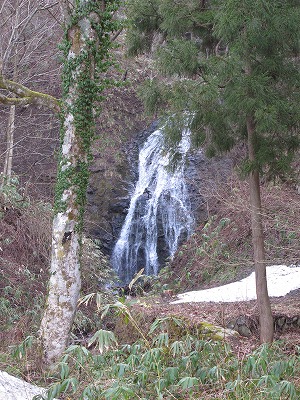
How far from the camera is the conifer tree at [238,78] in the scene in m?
6.70

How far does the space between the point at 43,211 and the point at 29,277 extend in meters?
1.92

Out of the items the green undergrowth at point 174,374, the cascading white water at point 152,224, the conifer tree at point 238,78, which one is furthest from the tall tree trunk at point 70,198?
the cascading white water at point 152,224

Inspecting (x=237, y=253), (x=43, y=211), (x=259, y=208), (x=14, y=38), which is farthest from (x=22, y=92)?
(x=237, y=253)

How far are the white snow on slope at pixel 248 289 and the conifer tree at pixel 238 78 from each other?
392 centimetres

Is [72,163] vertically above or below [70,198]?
above

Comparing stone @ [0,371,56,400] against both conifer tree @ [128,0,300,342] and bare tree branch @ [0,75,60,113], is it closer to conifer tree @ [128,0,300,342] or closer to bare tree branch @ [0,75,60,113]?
conifer tree @ [128,0,300,342]

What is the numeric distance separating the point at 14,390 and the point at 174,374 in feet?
4.73

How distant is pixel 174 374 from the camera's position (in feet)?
11.5

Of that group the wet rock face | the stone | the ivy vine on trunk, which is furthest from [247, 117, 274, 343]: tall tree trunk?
the wet rock face

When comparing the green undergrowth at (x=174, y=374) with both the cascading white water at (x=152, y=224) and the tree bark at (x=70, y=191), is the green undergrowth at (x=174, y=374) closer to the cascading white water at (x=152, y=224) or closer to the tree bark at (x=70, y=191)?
the tree bark at (x=70, y=191)

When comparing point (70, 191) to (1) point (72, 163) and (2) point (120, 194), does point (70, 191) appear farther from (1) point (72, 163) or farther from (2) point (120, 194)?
(2) point (120, 194)

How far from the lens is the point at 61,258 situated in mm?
7465

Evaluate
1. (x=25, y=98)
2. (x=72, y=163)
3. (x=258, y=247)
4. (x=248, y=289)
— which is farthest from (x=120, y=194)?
(x=258, y=247)

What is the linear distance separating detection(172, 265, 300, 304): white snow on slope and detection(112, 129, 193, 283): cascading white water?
441 centimetres
